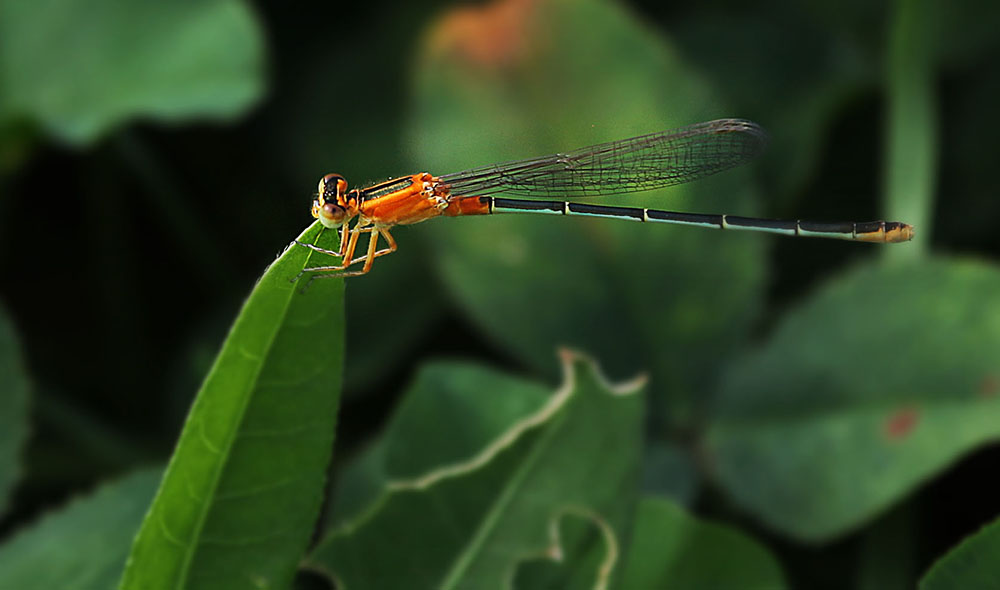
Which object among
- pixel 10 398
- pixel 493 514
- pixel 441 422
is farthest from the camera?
pixel 441 422

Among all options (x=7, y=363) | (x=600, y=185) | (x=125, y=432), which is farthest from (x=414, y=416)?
(x=125, y=432)

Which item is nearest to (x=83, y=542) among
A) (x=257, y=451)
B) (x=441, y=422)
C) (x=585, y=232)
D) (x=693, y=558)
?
(x=257, y=451)

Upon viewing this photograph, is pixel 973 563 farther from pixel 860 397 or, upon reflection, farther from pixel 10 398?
pixel 10 398

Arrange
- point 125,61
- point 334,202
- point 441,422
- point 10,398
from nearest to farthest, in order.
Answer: point 10,398 < point 441,422 < point 334,202 < point 125,61

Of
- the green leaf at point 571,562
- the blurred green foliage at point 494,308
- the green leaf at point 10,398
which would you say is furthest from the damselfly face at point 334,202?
the green leaf at point 571,562

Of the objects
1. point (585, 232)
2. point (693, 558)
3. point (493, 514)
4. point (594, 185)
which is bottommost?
point (693, 558)

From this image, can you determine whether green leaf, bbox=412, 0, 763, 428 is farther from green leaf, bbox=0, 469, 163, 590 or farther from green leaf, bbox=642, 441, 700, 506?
green leaf, bbox=0, 469, 163, 590

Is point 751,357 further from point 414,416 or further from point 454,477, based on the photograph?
point 454,477
